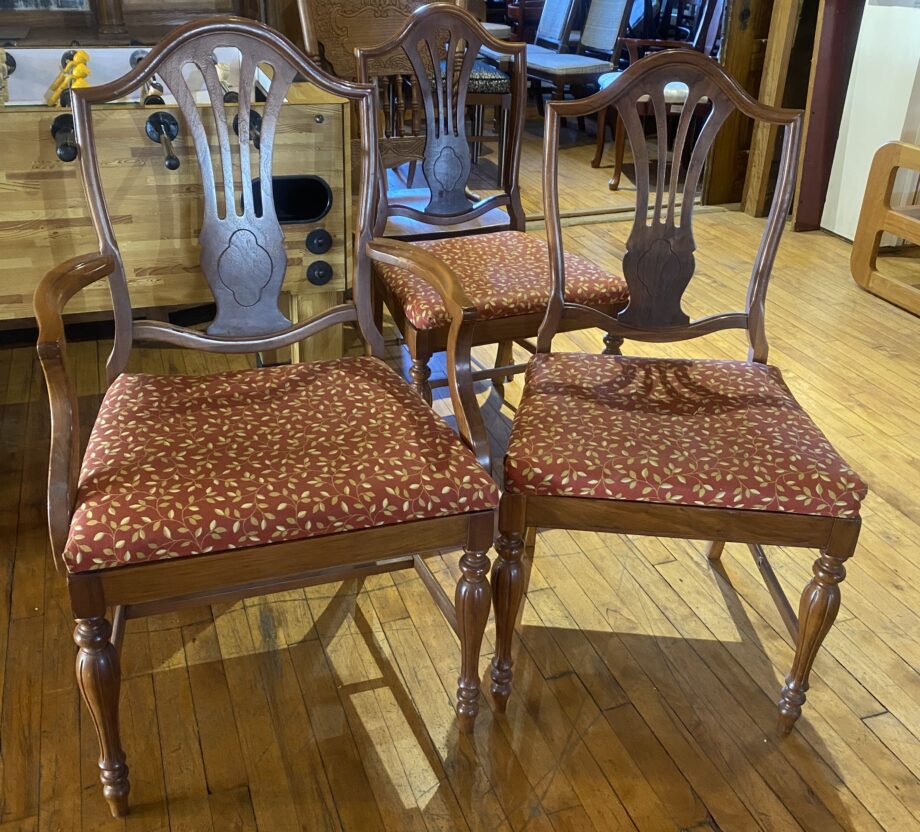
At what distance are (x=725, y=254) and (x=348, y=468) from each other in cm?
282

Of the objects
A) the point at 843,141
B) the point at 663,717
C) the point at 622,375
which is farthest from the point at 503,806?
the point at 843,141

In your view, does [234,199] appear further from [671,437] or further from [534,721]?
[534,721]

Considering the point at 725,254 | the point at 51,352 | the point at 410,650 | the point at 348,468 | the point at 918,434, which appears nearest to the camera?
the point at 51,352

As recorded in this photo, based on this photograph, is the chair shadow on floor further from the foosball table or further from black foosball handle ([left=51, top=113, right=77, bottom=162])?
black foosball handle ([left=51, top=113, right=77, bottom=162])

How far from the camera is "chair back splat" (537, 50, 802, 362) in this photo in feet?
5.35

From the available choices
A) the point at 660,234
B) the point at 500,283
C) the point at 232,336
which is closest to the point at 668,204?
the point at 660,234

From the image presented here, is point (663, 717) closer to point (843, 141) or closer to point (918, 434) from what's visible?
point (918, 434)

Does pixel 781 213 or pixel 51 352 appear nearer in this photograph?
pixel 51 352

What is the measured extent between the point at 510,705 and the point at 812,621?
0.51 m

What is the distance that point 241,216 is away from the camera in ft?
5.32

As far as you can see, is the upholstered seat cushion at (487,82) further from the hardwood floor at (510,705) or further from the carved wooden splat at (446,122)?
the hardwood floor at (510,705)

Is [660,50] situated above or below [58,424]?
above

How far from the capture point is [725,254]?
12.4 feet

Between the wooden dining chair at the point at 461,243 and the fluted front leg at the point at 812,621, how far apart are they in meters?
0.66
